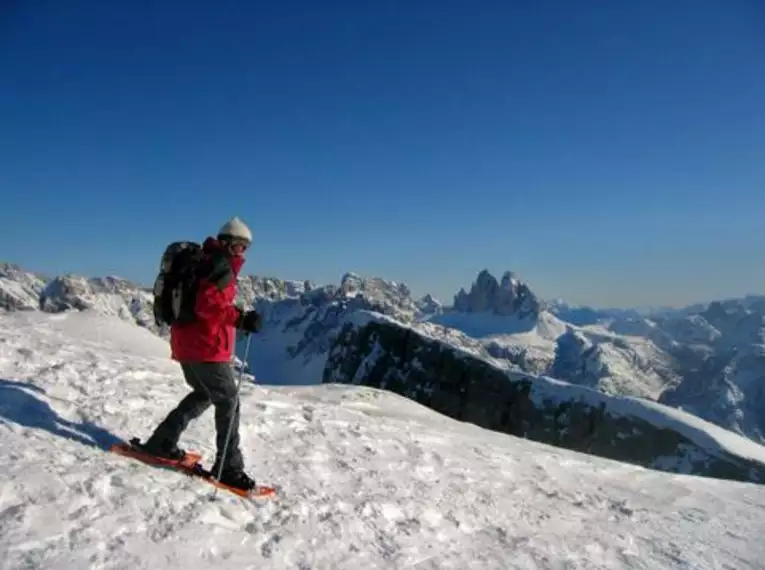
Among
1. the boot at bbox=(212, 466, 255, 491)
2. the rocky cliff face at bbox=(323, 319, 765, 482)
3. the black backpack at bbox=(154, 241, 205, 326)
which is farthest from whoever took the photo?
the rocky cliff face at bbox=(323, 319, 765, 482)

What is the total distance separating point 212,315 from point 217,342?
41 centimetres

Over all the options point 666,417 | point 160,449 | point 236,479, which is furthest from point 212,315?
point 666,417

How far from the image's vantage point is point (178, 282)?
8086mm

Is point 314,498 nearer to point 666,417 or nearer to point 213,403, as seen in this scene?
point 213,403

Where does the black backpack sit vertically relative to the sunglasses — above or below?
below

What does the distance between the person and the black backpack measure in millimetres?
86

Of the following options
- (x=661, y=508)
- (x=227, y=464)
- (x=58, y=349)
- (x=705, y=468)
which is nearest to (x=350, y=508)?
(x=227, y=464)

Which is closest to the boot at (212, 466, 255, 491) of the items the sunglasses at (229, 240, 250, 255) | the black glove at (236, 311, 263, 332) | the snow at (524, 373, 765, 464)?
the black glove at (236, 311, 263, 332)

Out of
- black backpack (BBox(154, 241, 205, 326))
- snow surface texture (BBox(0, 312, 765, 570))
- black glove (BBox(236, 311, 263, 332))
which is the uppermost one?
black backpack (BBox(154, 241, 205, 326))

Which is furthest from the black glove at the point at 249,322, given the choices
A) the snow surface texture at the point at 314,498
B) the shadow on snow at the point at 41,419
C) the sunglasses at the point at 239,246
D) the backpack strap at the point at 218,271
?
the shadow on snow at the point at 41,419

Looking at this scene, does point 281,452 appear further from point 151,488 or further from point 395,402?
point 395,402

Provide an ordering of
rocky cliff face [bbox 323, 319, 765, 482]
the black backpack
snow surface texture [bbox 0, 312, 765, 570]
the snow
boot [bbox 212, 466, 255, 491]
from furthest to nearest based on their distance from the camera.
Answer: rocky cliff face [bbox 323, 319, 765, 482] < the snow < boot [bbox 212, 466, 255, 491] < the black backpack < snow surface texture [bbox 0, 312, 765, 570]

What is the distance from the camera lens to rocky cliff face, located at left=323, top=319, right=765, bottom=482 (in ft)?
163

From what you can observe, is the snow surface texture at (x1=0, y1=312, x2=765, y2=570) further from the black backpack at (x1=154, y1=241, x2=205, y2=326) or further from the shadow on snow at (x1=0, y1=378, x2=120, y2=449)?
the black backpack at (x1=154, y1=241, x2=205, y2=326)
